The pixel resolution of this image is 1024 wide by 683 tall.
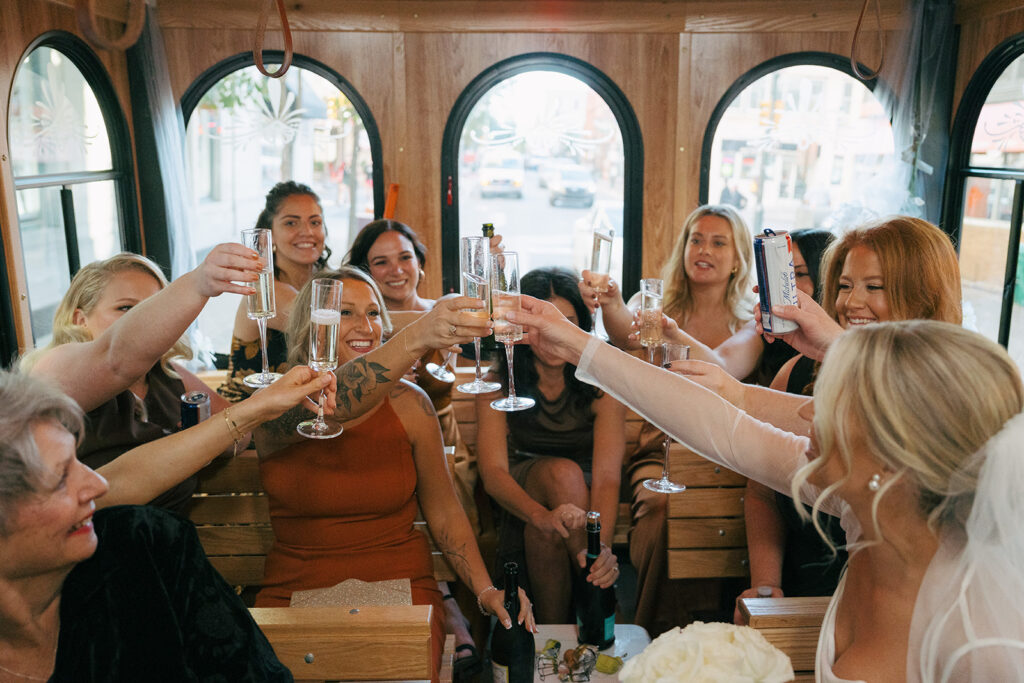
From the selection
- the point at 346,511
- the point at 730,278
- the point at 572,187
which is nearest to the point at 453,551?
the point at 346,511

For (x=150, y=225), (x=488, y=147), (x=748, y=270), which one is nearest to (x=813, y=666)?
(x=748, y=270)

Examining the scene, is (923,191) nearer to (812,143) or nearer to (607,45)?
(812,143)

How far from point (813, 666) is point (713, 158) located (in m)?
3.65

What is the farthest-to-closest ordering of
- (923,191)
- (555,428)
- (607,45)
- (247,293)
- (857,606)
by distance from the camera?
1. (607,45)
2. (923,191)
3. (555,428)
4. (247,293)
5. (857,606)

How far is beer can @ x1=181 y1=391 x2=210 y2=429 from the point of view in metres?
2.36

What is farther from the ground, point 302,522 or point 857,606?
point 857,606

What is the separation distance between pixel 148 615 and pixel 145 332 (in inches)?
28.6

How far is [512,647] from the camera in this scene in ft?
7.06

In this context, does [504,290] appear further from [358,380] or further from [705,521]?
[705,521]

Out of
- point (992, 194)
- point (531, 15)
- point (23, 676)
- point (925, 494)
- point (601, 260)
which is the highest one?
point (531, 15)

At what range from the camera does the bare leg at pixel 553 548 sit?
286cm

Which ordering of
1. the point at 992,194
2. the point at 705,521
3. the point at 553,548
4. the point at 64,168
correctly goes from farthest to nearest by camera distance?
the point at 992,194
the point at 64,168
the point at 553,548
the point at 705,521

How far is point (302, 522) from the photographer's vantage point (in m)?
2.37

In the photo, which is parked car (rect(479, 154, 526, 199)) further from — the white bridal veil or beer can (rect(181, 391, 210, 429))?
the white bridal veil
